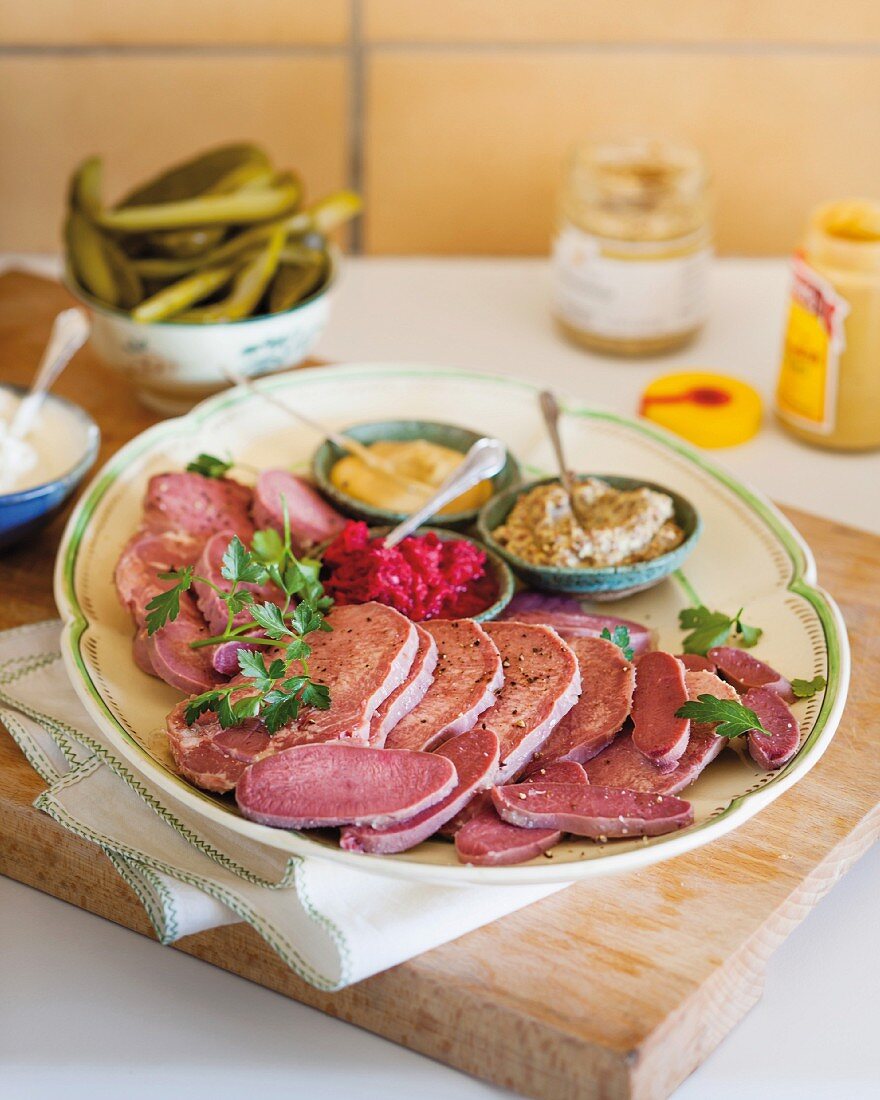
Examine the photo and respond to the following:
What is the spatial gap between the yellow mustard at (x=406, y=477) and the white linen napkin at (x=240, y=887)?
54cm

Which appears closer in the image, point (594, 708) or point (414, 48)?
point (594, 708)

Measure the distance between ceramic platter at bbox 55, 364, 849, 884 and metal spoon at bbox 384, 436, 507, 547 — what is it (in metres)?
0.23

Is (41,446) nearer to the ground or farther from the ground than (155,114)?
nearer to the ground

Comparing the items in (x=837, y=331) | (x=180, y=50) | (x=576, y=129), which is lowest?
(x=837, y=331)

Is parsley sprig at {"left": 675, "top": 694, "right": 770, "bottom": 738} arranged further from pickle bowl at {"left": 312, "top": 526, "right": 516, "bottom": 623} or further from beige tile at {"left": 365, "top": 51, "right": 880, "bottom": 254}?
beige tile at {"left": 365, "top": 51, "right": 880, "bottom": 254}

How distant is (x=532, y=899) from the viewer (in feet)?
4.06

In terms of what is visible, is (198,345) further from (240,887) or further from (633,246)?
(240,887)

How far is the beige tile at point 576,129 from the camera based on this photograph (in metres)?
2.56

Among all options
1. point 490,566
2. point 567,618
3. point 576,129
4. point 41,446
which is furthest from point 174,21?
point 567,618

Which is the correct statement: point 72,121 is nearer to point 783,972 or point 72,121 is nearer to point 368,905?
point 368,905

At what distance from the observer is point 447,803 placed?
1203 millimetres

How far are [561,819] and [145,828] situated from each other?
0.42 meters

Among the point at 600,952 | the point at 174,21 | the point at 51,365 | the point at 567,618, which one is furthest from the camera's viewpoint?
the point at 174,21

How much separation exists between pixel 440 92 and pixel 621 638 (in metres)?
1.50
